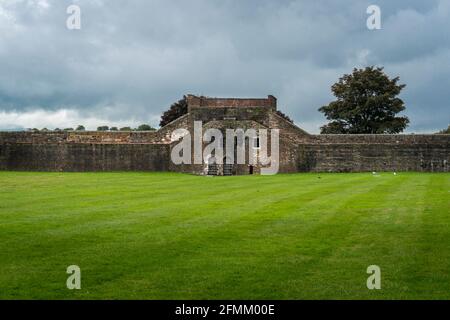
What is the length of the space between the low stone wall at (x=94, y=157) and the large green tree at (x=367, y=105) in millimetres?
27157

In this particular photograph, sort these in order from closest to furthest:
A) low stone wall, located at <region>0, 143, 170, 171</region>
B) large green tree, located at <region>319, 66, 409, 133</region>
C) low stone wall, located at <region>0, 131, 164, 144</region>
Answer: low stone wall, located at <region>0, 143, 170, 171</region>, low stone wall, located at <region>0, 131, 164, 144</region>, large green tree, located at <region>319, 66, 409, 133</region>

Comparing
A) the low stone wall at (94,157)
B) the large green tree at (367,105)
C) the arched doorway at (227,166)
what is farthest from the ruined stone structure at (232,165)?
the large green tree at (367,105)

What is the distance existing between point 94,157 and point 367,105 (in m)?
30.5

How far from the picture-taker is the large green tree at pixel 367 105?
64.1 meters

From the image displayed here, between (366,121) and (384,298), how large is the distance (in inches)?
2335

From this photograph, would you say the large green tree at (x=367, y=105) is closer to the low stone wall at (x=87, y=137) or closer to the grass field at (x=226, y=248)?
the low stone wall at (x=87, y=137)

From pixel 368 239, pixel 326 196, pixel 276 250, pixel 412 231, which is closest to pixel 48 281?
pixel 276 250

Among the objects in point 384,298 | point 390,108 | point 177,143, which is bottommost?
point 384,298

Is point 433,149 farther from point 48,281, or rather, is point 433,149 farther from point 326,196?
point 48,281

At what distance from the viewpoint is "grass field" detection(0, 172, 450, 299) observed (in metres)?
7.79

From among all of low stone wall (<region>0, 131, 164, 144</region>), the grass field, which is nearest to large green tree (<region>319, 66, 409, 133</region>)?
low stone wall (<region>0, 131, 164, 144</region>)

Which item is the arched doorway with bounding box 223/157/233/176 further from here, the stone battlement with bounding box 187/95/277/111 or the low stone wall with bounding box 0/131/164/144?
the stone battlement with bounding box 187/95/277/111

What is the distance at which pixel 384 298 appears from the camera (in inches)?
290

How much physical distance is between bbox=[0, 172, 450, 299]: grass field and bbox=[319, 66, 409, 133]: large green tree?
157 feet
